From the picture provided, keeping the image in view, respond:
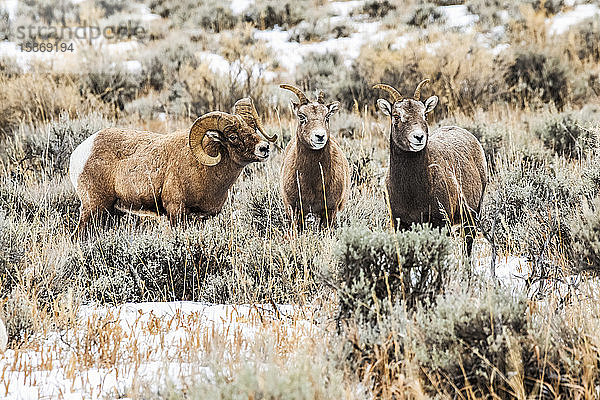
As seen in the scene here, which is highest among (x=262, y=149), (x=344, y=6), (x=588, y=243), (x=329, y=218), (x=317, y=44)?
(x=344, y=6)

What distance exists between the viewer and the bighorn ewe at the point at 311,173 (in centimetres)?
514

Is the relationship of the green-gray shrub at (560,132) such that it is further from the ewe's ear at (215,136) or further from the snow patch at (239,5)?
the snow patch at (239,5)

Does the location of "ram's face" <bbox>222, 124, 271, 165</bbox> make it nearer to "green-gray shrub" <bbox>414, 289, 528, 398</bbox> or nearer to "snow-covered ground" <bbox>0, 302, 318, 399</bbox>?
"snow-covered ground" <bbox>0, 302, 318, 399</bbox>

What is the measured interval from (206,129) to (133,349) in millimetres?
2392

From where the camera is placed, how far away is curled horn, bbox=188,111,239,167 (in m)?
5.02

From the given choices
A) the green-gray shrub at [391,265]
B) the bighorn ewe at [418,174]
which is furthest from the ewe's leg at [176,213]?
the green-gray shrub at [391,265]

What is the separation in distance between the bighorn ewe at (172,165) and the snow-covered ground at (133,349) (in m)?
1.40

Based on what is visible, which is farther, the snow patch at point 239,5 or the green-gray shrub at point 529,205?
the snow patch at point 239,5

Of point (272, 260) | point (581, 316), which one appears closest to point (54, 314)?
point (272, 260)

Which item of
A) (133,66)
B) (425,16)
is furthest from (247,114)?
(425,16)

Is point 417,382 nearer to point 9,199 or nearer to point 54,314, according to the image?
point 54,314

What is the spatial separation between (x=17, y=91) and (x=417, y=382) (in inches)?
395

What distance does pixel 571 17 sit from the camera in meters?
15.3

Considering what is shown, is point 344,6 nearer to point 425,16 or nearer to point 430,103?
point 425,16
